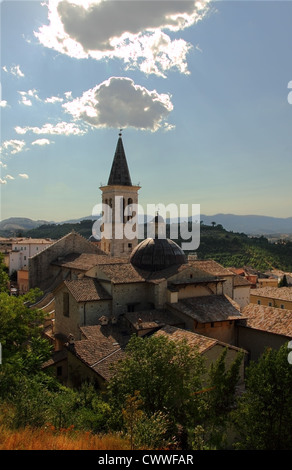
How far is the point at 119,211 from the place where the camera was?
4150cm

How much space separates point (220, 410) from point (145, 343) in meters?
3.84

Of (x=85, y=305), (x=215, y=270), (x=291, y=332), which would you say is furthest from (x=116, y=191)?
(x=291, y=332)

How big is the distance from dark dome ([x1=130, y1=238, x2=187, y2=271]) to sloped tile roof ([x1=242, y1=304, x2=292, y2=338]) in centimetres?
607

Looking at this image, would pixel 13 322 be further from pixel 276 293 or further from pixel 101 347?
pixel 276 293

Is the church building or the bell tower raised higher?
the bell tower

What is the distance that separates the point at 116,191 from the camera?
135ft

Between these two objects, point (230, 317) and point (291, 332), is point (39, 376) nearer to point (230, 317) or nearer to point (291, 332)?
point (230, 317)

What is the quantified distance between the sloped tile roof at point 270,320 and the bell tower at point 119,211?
19282 millimetres

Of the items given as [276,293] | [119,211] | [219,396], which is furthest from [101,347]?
[276,293]

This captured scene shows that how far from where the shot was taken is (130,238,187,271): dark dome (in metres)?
26.7

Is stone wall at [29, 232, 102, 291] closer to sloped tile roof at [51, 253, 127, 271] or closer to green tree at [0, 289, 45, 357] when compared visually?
sloped tile roof at [51, 253, 127, 271]

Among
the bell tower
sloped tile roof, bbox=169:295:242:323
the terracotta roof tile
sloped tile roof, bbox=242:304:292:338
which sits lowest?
sloped tile roof, bbox=242:304:292:338

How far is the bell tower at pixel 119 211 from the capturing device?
41.3 m

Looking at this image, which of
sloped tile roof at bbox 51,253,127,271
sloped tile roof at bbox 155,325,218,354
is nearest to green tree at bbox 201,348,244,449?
sloped tile roof at bbox 155,325,218,354
